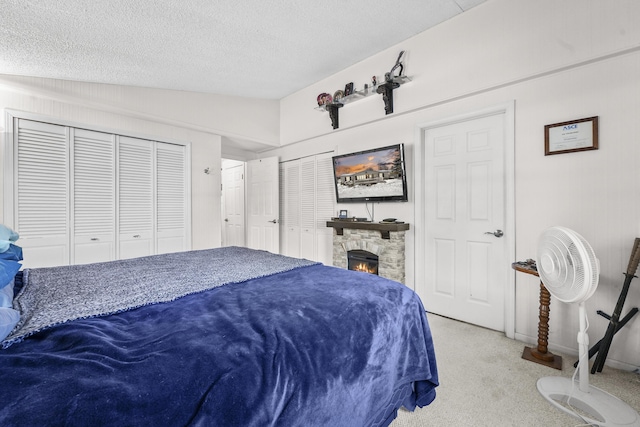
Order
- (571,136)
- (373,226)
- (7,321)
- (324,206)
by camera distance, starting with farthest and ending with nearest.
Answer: (324,206) < (373,226) < (571,136) < (7,321)

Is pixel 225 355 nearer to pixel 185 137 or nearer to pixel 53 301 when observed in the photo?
pixel 53 301

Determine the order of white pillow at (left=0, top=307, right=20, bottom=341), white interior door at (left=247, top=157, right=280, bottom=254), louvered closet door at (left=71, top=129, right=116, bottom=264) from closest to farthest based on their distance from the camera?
1. white pillow at (left=0, top=307, right=20, bottom=341)
2. louvered closet door at (left=71, top=129, right=116, bottom=264)
3. white interior door at (left=247, top=157, right=280, bottom=254)

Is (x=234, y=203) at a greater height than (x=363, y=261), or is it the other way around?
(x=234, y=203)

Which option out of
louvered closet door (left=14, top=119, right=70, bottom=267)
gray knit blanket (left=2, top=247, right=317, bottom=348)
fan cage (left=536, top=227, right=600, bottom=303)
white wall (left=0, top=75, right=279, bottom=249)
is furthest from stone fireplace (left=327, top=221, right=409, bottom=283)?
louvered closet door (left=14, top=119, right=70, bottom=267)

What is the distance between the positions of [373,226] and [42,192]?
367 centimetres

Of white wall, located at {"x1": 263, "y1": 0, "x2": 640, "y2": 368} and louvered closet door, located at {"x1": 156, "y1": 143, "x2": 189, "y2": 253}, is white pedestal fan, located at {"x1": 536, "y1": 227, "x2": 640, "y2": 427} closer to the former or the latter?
white wall, located at {"x1": 263, "y1": 0, "x2": 640, "y2": 368}

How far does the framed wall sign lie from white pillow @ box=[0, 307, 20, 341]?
3.43 m

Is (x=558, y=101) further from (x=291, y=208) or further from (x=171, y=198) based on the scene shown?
(x=171, y=198)

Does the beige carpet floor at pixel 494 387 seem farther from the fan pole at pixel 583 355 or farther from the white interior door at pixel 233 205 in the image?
the white interior door at pixel 233 205

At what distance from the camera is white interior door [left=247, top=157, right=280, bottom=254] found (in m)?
5.08

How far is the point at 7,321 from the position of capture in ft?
2.71

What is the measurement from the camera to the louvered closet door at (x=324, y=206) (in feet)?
14.5

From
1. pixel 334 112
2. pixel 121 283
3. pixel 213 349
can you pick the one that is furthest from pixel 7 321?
pixel 334 112

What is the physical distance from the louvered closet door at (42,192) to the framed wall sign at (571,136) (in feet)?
16.0
